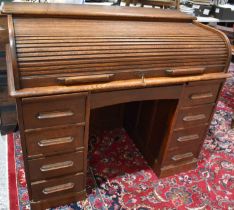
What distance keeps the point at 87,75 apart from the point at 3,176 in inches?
41.7

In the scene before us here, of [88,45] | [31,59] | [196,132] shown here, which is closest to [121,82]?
[88,45]

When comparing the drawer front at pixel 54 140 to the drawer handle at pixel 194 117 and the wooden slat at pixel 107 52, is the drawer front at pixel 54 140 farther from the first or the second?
the drawer handle at pixel 194 117

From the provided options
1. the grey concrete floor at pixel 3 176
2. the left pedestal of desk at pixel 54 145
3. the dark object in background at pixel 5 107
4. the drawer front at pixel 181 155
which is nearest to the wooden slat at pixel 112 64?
the left pedestal of desk at pixel 54 145

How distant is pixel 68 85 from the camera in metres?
1.12

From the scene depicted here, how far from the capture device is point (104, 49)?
3.84 ft

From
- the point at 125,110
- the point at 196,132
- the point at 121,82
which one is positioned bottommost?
the point at 125,110

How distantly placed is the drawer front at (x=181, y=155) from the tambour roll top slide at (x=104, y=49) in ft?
2.00

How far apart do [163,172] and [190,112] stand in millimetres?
526

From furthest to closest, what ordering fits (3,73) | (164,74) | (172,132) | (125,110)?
(125,110) → (3,73) → (172,132) → (164,74)

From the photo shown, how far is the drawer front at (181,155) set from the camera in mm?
1766

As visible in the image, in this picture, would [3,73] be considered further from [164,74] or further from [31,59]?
[164,74]

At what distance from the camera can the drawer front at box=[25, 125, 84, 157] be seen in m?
1.22

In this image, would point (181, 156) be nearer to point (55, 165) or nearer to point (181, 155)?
point (181, 155)

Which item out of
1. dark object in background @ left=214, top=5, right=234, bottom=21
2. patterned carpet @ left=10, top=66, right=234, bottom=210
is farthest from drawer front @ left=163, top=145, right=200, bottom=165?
dark object in background @ left=214, top=5, right=234, bottom=21
